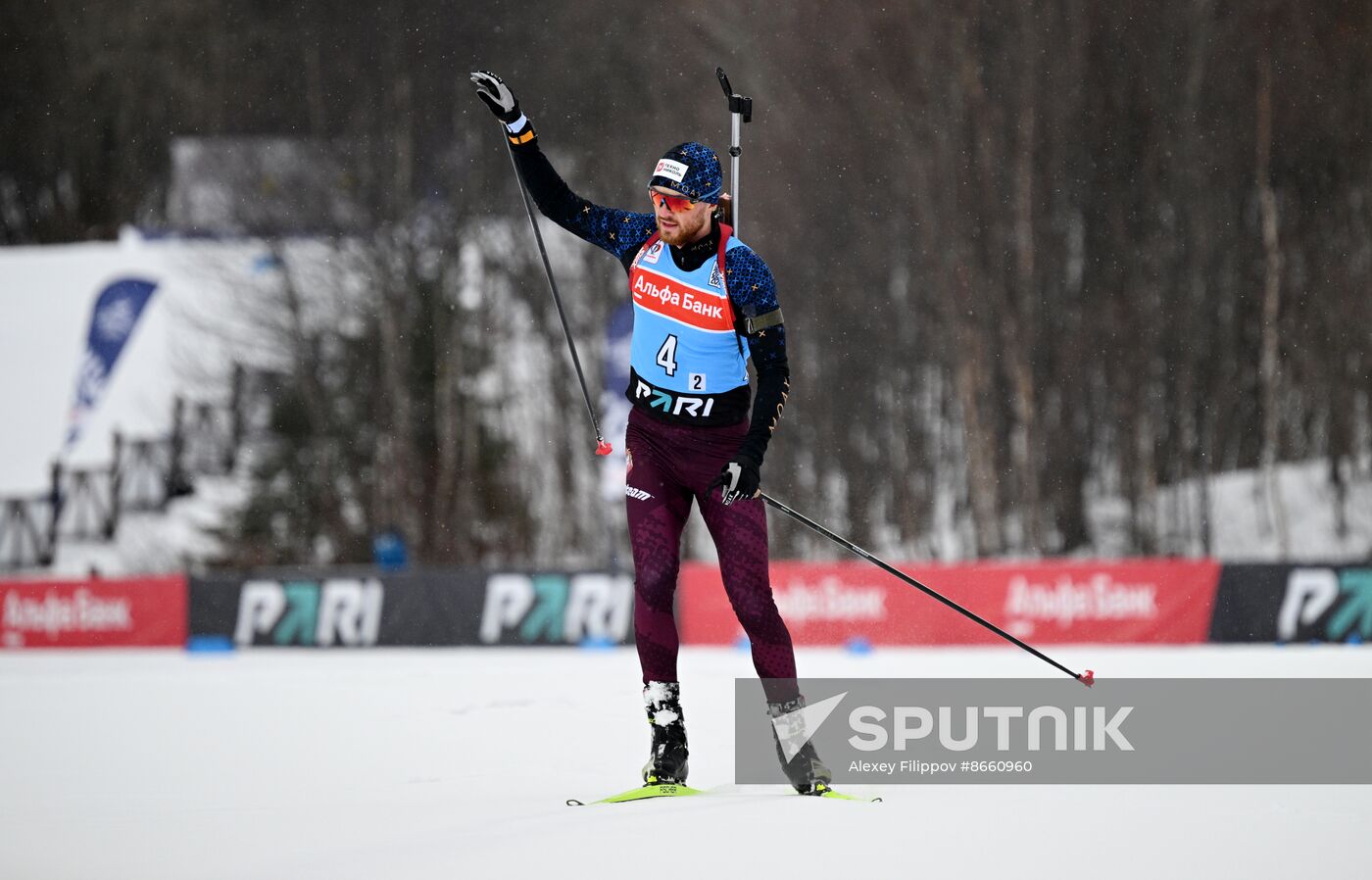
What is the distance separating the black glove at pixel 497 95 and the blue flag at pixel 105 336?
2668 centimetres

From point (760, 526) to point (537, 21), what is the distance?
20.5 m

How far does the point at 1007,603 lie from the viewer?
16125 millimetres

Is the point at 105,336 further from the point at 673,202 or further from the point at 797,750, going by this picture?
the point at 797,750

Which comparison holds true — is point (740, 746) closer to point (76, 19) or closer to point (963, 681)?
point (963, 681)

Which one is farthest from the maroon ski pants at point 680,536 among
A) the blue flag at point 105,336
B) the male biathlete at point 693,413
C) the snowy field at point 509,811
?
the blue flag at point 105,336

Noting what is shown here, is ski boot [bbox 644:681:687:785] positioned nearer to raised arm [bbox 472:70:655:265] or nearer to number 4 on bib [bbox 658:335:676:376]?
number 4 on bib [bbox 658:335:676:376]

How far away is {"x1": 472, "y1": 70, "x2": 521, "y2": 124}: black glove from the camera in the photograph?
5.61m

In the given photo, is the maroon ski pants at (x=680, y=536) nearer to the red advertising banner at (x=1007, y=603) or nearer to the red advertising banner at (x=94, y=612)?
the red advertising banner at (x=1007, y=603)

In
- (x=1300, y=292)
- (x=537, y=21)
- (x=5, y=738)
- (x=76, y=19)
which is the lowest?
(x=5, y=738)

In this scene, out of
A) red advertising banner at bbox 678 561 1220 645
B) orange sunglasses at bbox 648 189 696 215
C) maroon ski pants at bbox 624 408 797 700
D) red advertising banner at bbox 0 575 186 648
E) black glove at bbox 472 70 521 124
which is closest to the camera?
orange sunglasses at bbox 648 189 696 215

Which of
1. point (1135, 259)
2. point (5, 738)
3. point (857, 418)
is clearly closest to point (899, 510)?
point (857, 418)

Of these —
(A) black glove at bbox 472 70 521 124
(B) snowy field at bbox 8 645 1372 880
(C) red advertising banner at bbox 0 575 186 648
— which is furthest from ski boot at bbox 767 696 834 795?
(C) red advertising banner at bbox 0 575 186 648

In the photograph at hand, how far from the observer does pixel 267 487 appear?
27797mm

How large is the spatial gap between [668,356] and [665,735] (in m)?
1.29
